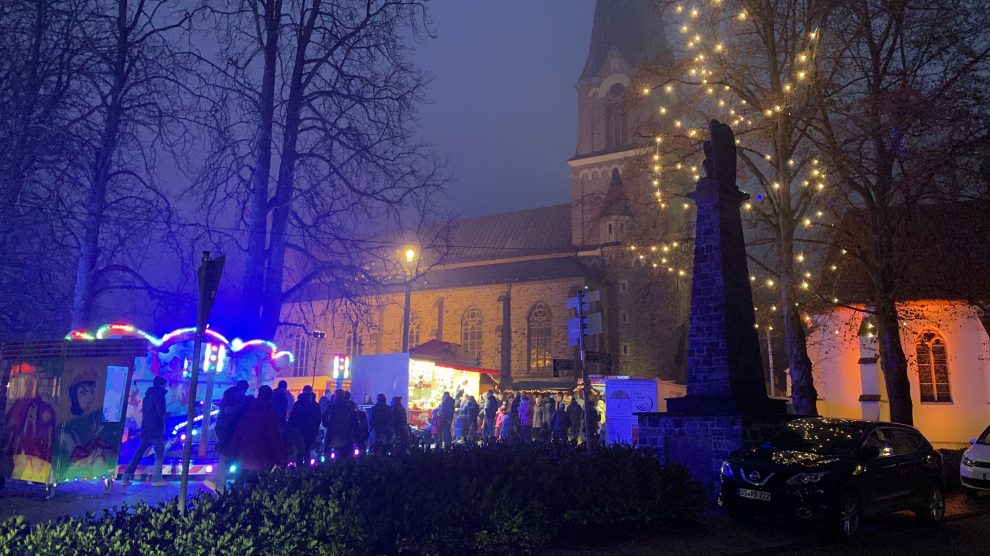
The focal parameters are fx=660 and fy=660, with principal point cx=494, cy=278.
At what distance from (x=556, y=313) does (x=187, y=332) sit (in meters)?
31.2

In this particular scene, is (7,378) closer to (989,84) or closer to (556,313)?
(989,84)

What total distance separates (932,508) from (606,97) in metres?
41.1

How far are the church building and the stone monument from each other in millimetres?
27300

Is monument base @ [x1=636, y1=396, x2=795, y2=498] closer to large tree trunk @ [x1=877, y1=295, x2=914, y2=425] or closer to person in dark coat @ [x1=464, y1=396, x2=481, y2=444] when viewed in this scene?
large tree trunk @ [x1=877, y1=295, x2=914, y2=425]

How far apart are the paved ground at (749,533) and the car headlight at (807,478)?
2.32 feet

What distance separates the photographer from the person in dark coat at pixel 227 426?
951cm

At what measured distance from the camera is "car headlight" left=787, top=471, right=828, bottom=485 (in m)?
8.61

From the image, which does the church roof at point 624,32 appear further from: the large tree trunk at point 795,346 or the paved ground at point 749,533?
the paved ground at point 749,533

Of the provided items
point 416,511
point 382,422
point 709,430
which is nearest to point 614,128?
point 382,422

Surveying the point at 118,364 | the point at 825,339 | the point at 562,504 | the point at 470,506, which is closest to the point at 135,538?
the point at 470,506

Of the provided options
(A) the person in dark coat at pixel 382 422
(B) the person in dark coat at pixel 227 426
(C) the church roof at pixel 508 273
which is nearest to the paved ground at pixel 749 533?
(B) the person in dark coat at pixel 227 426

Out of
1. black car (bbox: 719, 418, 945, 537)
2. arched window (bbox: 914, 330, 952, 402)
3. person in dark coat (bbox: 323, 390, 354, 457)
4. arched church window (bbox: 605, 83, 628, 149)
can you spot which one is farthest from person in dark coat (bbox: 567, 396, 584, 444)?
arched church window (bbox: 605, 83, 628, 149)

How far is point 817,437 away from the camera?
9.57 metres

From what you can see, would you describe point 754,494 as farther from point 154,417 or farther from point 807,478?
point 154,417
